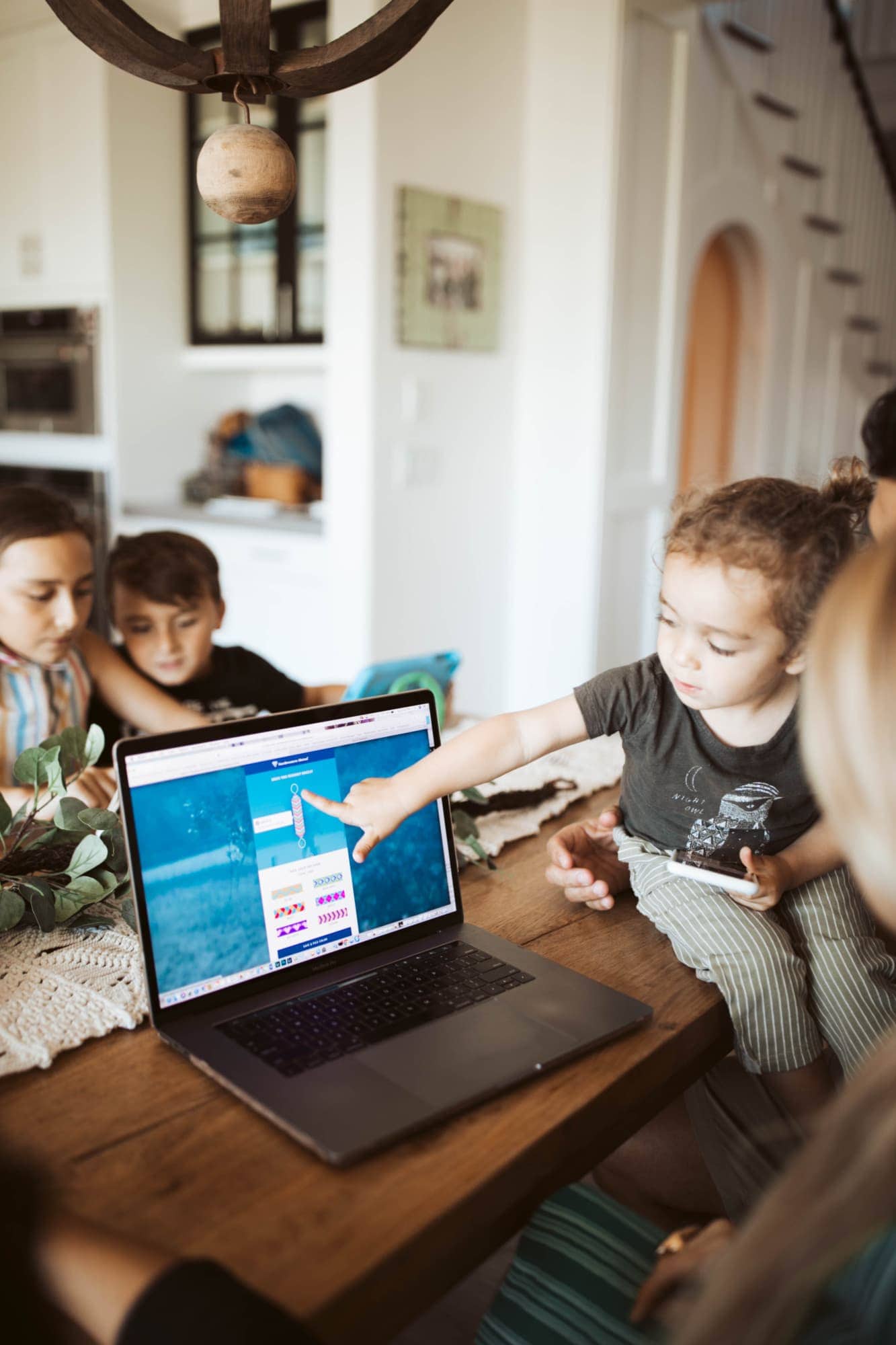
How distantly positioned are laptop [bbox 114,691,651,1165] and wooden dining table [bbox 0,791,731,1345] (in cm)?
2

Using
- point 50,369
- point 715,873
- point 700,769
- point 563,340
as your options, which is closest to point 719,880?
point 715,873

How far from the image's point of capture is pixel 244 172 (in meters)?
0.96

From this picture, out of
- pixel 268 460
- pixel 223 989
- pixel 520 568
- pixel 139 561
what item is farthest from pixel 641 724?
pixel 268 460

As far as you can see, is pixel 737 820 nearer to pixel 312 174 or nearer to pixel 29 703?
pixel 29 703

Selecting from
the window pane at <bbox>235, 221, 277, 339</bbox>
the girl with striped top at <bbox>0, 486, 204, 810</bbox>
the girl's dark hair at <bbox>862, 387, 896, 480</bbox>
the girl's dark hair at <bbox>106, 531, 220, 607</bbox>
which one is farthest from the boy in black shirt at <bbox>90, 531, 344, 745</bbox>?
the window pane at <bbox>235, 221, 277, 339</bbox>

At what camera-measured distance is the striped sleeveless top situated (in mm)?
1627

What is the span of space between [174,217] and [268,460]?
1.01 metres

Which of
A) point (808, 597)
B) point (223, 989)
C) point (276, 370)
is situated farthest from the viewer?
point (276, 370)

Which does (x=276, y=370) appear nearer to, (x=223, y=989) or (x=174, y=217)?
(x=174, y=217)

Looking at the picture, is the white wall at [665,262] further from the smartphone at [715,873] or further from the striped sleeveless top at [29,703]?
the smartphone at [715,873]

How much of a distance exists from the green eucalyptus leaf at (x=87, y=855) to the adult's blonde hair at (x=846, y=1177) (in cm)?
69

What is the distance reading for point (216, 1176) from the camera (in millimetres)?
738

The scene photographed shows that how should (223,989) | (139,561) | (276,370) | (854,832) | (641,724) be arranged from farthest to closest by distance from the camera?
A: (276,370) < (139,561) < (641,724) < (223,989) < (854,832)

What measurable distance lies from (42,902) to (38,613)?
68 cm
